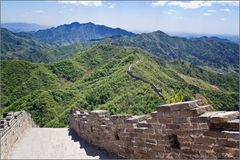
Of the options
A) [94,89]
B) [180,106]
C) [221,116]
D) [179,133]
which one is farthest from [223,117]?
[94,89]

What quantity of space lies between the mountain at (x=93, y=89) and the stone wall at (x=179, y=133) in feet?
84.0

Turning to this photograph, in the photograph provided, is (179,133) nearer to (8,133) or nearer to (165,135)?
(165,135)

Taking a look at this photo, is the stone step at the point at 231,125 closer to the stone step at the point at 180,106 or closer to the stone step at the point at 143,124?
the stone step at the point at 180,106

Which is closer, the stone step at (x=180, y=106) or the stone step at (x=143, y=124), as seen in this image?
the stone step at (x=180, y=106)

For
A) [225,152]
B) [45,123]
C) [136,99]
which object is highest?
[225,152]

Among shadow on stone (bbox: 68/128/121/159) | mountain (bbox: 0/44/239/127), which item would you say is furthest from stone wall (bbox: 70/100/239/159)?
mountain (bbox: 0/44/239/127)

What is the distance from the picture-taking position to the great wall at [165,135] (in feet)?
18.7

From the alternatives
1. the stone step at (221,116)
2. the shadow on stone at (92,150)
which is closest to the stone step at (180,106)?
the stone step at (221,116)

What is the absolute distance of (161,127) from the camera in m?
6.94

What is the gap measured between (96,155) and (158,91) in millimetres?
41356

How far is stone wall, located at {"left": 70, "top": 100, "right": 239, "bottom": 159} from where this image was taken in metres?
5.67

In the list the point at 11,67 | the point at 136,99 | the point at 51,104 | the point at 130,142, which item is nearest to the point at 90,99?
the point at 51,104

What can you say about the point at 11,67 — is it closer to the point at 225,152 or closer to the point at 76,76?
the point at 76,76

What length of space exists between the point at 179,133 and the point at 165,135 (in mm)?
455
